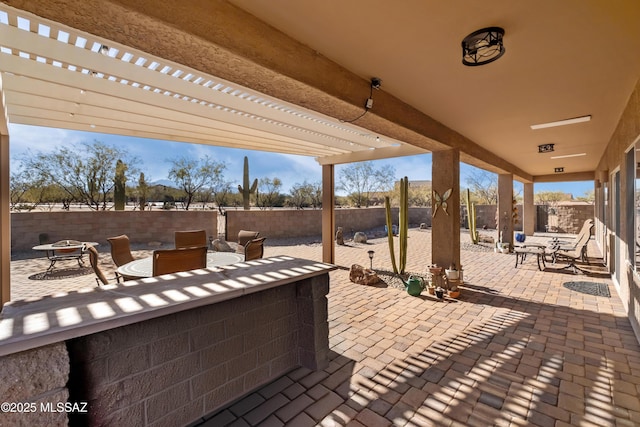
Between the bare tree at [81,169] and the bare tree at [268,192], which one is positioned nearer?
the bare tree at [81,169]

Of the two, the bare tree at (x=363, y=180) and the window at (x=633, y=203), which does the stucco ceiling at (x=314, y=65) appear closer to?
the window at (x=633, y=203)

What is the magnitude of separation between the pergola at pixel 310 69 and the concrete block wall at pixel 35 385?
5.10ft

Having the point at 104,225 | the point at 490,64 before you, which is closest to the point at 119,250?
the point at 490,64

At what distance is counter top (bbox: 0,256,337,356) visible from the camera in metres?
1.13

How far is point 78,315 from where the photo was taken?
1282 millimetres

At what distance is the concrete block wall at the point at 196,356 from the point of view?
1.41m

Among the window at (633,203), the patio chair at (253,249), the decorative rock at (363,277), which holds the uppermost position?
the window at (633,203)

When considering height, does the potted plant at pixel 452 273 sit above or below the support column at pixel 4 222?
below

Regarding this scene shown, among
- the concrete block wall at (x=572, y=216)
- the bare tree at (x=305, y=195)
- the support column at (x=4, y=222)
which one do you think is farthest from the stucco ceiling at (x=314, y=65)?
the bare tree at (x=305, y=195)

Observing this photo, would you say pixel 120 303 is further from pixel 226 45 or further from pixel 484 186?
pixel 484 186

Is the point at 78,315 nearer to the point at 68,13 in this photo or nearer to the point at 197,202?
the point at 68,13

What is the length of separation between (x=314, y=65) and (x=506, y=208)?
9.06 metres

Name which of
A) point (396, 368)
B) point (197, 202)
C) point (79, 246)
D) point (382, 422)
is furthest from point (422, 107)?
point (197, 202)

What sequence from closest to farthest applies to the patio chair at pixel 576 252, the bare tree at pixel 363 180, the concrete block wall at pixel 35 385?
1. the concrete block wall at pixel 35 385
2. the patio chair at pixel 576 252
3. the bare tree at pixel 363 180
